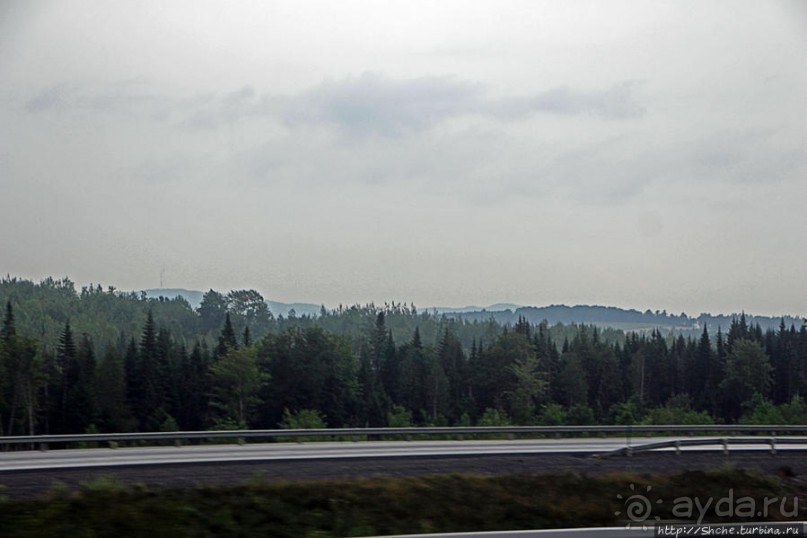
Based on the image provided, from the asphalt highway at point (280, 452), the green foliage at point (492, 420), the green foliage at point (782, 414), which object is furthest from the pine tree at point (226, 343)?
the asphalt highway at point (280, 452)

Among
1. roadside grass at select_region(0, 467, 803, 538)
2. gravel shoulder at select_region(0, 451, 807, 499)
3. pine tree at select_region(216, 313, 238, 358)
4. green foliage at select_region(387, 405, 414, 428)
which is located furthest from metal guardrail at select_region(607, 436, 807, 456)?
pine tree at select_region(216, 313, 238, 358)

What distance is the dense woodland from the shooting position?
48531 mm

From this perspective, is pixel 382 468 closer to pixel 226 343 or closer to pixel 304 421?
pixel 304 421

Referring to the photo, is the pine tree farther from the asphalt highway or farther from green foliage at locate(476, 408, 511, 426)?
the asphalt highway

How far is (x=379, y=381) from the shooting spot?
219 feet

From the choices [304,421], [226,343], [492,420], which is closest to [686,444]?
[492,420]

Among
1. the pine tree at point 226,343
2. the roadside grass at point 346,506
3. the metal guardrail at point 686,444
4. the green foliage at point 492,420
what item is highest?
the pine tree at point 226,343

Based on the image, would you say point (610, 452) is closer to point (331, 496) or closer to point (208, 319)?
point (331, 496)

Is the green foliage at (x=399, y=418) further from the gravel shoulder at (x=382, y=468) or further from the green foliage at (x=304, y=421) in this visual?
the gravel shoulder at (x=382, y=468)

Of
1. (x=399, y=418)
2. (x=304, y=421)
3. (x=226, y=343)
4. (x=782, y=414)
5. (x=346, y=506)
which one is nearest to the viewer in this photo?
(x=346, y=506)

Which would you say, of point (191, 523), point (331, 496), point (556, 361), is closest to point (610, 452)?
point (331, 496)

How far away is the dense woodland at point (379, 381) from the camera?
159ft

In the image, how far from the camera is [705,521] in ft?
37.7

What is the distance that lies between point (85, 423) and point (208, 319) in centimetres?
11888
